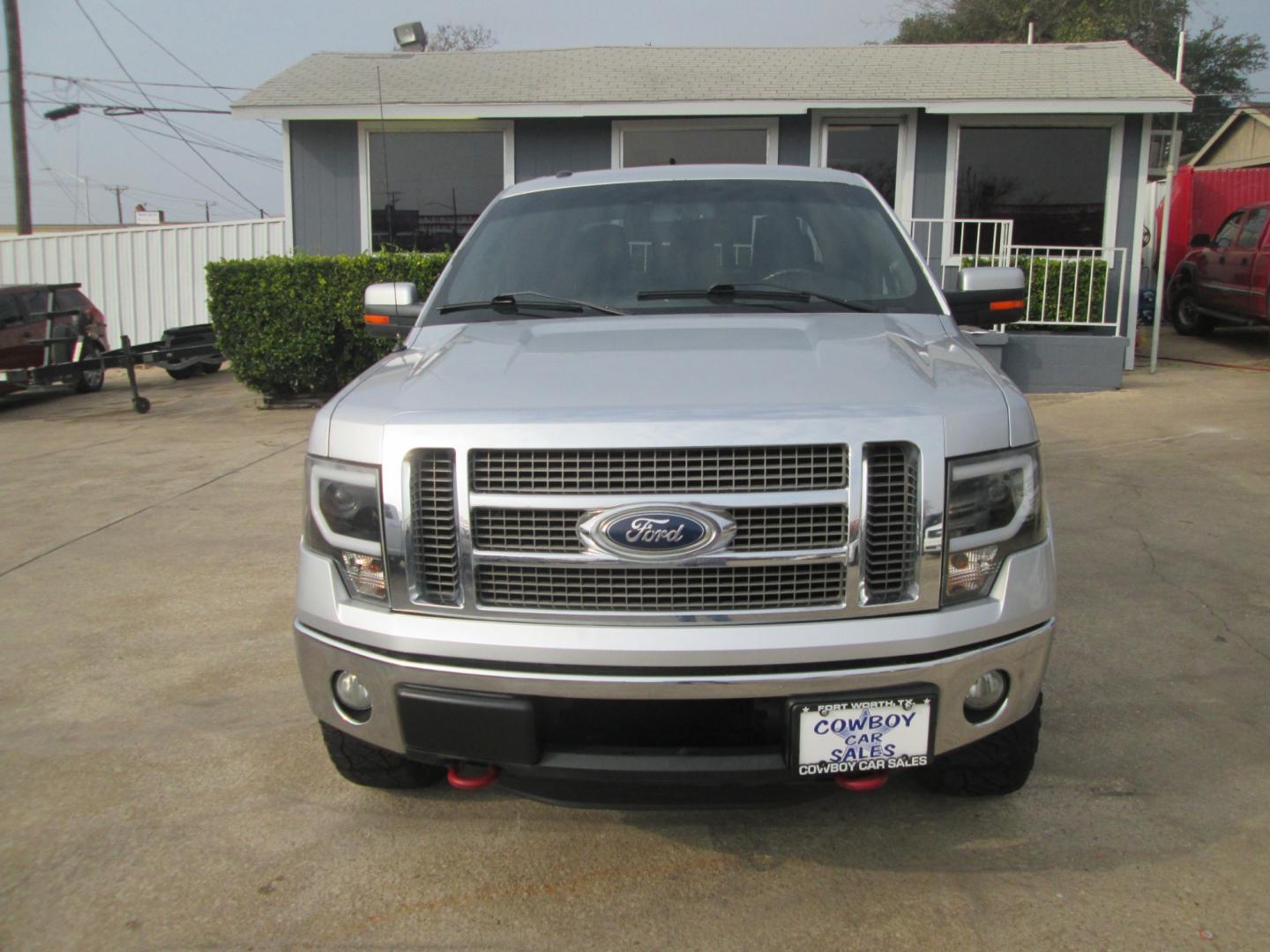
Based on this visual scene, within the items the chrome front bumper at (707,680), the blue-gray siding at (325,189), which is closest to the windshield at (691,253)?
the chrome front bumper at (707,680)

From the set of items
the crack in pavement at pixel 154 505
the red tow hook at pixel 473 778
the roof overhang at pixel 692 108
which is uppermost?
the roof overhang at pixel 692 108

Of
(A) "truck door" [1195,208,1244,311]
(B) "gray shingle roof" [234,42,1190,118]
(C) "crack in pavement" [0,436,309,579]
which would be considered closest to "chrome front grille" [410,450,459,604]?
(C) "crack in pavement" [0,436,309,579]

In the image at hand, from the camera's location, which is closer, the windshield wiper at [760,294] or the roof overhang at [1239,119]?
the windshield wiper at [760,294]

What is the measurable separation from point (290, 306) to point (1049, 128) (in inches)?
358

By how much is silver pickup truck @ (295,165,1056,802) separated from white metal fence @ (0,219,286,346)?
49.2 ft

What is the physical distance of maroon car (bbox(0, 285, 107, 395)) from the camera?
1216 cm

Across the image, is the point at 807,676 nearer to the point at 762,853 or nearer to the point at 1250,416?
the point at 762,853

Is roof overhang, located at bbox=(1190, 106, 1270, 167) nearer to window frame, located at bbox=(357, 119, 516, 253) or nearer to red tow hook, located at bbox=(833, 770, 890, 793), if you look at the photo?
window frame, located at bbox=(357, 119, 516, 253)

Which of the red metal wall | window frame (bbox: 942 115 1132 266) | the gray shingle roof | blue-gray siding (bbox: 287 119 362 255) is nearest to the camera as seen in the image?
the gray shingle roof

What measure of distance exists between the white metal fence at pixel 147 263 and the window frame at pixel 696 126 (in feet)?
19.8

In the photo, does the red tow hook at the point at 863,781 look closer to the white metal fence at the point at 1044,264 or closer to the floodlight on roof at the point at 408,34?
the white metal fence at the point at 1044,264

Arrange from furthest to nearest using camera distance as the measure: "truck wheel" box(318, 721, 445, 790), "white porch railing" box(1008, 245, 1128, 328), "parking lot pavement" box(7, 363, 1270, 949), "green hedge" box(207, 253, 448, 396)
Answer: "white porch railing" box(1008, 245, 1128, 328), "green hedge" box(207, 253, 448, 396), "truck wheel" box(318, 721, 445, 790), "parking lot pavement" box(7, 363, 1270, 949)

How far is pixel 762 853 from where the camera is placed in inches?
110

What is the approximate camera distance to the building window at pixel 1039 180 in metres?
12.7
